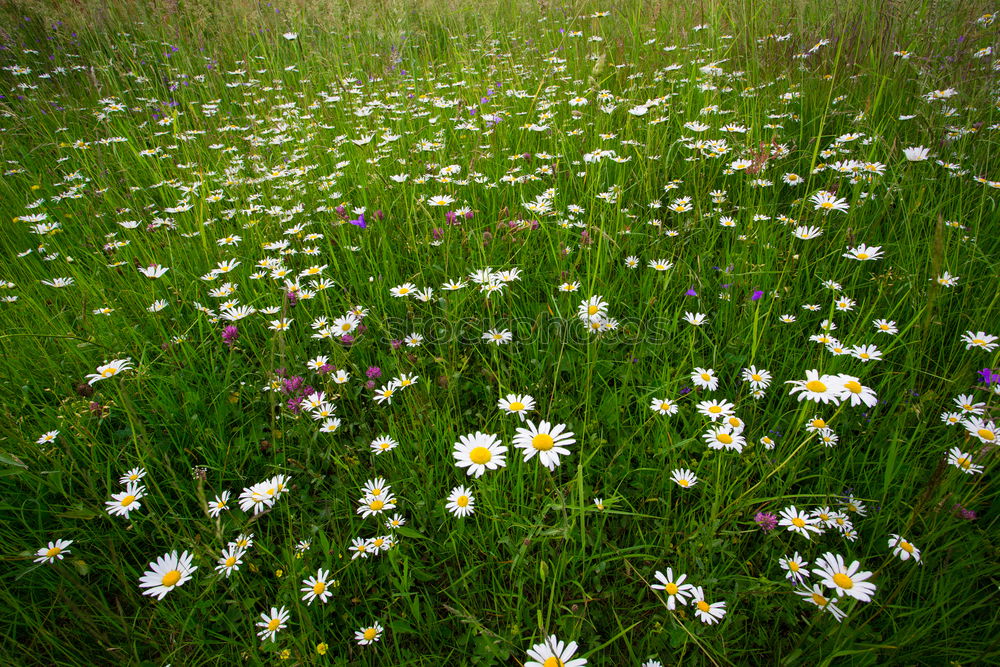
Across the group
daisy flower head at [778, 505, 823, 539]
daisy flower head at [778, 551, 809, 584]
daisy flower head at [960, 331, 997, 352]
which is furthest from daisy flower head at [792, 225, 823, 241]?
daisy flower head at [778, 551, 809, 584]

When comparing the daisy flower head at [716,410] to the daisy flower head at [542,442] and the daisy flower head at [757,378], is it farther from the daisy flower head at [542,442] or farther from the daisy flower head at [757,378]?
the daisy flower head at [542,442]

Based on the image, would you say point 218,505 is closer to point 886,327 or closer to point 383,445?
point 383,445

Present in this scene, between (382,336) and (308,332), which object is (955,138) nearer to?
(382,336)

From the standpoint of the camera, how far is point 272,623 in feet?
3.63

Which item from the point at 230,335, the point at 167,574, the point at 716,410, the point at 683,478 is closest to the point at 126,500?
the point at 167,574

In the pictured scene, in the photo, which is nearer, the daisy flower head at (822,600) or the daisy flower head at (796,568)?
the daisy flower head at (822,600)

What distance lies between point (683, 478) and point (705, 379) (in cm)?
37

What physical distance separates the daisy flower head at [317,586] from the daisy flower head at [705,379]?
4.04ft

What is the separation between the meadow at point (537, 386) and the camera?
1.14 metres

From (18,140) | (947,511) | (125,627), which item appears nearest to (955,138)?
(947,511)

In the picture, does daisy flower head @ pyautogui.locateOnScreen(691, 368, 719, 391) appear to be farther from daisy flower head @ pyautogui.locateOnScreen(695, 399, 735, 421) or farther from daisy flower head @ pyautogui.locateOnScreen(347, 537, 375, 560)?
daisy flower head @ pyautogui.locateOnScreen(347, 537, 375, 560)

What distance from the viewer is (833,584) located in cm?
98

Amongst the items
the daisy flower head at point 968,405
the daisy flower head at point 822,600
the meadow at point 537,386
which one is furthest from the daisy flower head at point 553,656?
the daisy flower head at point 968,405

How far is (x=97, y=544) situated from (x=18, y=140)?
4.48 meters
